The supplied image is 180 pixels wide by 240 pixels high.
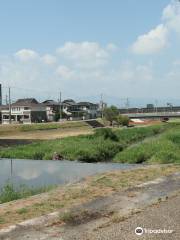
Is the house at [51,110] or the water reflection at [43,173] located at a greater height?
the house at [51,110]

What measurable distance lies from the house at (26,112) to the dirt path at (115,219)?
270ft

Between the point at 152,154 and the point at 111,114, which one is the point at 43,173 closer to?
the point at 152,154

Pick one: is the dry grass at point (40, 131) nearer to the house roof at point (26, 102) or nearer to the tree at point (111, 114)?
the tree at point (111, 114)

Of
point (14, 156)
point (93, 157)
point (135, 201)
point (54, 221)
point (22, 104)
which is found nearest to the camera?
point (54, 221)

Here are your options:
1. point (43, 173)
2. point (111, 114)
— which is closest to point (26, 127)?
point (111, 114)

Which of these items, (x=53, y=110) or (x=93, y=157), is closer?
(x=93, y=157)

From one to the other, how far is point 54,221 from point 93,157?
21.7 meters

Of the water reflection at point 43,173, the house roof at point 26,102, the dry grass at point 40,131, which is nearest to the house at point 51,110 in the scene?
the house roof at point 26,102

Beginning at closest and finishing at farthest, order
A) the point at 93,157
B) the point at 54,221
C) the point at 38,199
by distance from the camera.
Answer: the point at 54,221, the point at 38,199, the point at 93,157

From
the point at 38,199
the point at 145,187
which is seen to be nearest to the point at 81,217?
the point at 38,199

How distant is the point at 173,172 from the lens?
15102 mm

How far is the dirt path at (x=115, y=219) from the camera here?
7195 mm

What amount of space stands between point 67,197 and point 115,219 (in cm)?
277

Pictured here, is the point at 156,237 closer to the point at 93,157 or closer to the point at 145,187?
the point at 145,187
